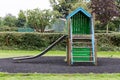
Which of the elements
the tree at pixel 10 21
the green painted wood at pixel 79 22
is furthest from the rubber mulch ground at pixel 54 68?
the tree at pixel 10 21

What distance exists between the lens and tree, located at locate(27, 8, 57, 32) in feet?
113

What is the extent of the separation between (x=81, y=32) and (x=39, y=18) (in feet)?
72.0

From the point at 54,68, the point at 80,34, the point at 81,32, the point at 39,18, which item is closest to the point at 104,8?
the point at 39,18

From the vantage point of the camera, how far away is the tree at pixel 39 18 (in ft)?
113

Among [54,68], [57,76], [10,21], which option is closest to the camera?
[57,76]

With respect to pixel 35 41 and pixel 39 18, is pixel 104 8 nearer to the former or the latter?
pixel 35 41

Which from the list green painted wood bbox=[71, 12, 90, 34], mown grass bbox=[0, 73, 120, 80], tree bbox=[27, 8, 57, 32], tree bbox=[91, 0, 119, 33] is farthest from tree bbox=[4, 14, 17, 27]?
mown grass bbox=[0, 73, 120, 80]

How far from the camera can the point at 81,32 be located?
42.1ft

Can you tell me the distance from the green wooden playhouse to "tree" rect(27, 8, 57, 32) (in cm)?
2175

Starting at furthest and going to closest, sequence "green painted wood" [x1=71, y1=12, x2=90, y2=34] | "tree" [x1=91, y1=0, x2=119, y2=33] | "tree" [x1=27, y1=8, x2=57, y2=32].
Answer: "tree" [x1=27, y1=8, x2=57, y2=32]
"tree" [x1=91, y1=0, x2=119, y2=33]
"green painted wood" [x1=71, y1=12, x2=90, y2=34]

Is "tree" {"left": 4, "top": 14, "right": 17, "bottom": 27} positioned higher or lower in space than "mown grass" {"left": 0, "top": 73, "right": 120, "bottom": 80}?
higher

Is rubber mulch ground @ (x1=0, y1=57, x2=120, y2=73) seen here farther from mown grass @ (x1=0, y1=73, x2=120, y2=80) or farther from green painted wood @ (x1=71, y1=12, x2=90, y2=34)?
green painted wood @ (x1=71, y1=12, x2=90, y2=34)

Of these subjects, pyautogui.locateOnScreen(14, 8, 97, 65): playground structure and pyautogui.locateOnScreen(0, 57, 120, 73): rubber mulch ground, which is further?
pyautogui.locateOnScreen(14, 8, 97, 65): playground structure

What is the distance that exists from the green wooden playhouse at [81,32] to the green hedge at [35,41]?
718cm
